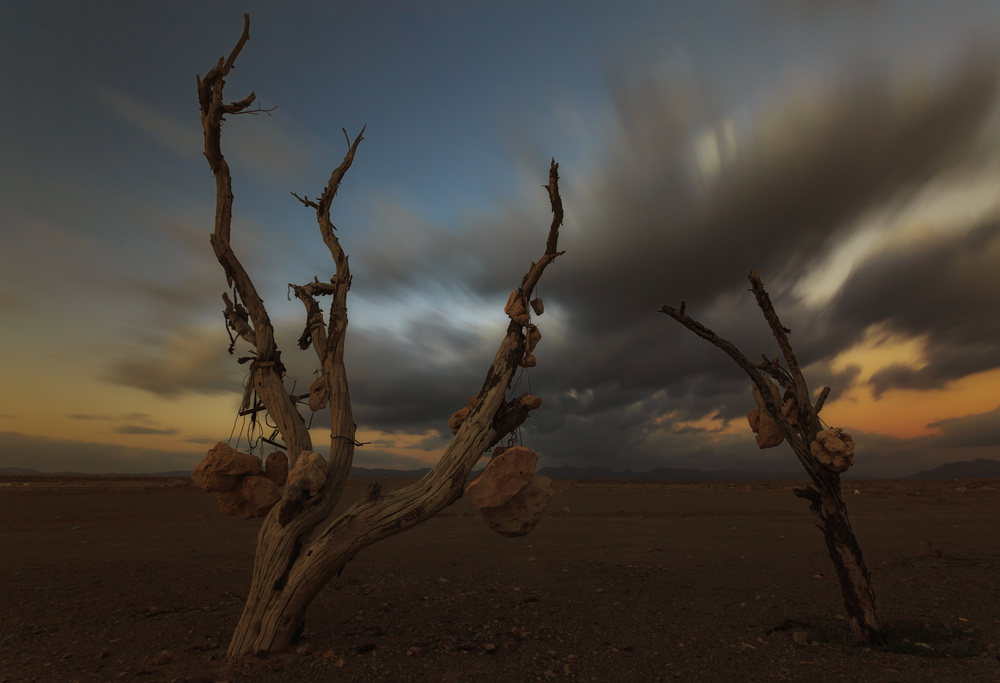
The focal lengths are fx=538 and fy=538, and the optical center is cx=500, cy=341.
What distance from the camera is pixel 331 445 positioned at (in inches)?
288

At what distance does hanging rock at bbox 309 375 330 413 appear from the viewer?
739 cm

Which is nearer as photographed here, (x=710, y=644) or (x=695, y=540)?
(x=710, y=644)

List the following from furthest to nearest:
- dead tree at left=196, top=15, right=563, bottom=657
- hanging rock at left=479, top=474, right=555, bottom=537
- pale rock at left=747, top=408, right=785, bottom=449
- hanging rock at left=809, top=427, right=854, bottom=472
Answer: pale rock at left=747, top=408, right=785, bottom=449 < hanging rock at left=809, top=427, right=854, bottom=472 < hanging rock at left=479, top=474, right=555, bottom=537 < dead tree at left=196, top=15, right=563, bottom=657

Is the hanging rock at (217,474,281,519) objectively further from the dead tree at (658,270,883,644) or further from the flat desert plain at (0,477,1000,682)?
the dead tree at (658,270,883,644)

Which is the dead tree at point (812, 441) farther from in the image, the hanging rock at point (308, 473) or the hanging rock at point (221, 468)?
the hanging rock at point (221, 468)

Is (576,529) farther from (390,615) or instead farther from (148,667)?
(148,667)

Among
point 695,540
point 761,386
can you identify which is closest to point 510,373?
point 761,386

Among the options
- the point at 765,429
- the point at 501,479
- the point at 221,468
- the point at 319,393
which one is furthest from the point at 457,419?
the point at 765,429

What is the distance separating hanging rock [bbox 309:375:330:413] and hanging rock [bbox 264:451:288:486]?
0.90m

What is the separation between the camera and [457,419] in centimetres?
740

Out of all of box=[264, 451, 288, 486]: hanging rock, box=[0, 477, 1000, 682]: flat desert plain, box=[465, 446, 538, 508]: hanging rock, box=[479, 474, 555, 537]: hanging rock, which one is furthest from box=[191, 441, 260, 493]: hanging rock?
box=[479, 474, 555, 537]: hanging rock

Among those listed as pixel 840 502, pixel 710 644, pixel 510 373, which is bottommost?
pixel 710 644

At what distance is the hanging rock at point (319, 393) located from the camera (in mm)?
7391

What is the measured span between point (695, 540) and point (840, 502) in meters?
11.1
